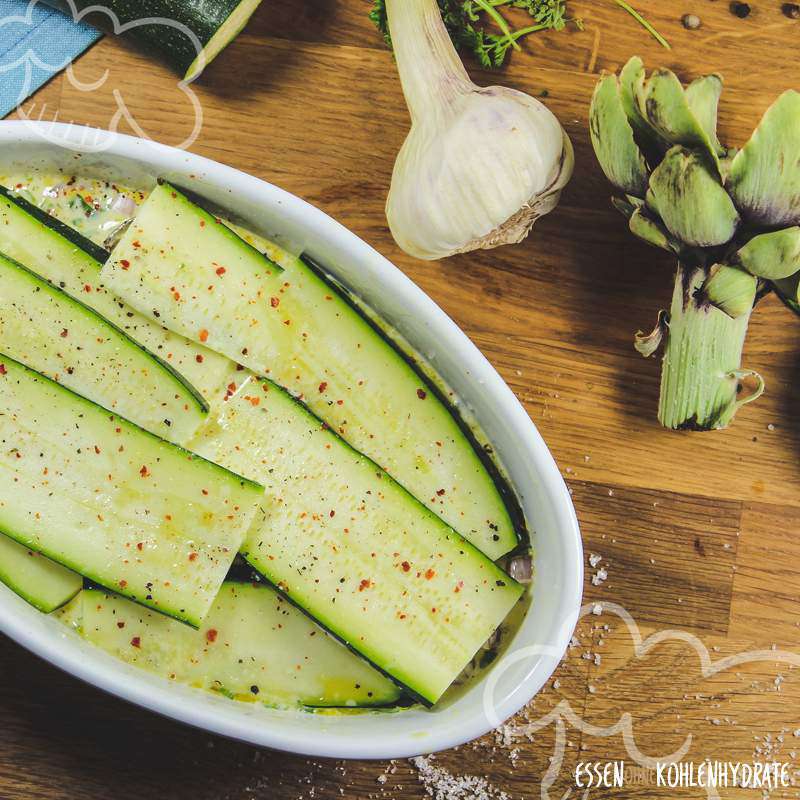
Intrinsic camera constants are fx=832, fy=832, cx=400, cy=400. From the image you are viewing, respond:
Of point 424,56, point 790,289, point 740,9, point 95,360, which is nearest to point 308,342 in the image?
point 95,360

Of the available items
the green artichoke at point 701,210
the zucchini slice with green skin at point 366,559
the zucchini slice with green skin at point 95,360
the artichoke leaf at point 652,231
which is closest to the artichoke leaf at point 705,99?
the green artichoke at point 701,210

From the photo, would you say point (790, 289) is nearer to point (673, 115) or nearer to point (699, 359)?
point (699, 359)

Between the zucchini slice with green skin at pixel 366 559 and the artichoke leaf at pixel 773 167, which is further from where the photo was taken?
the zucchini slice with green skin at pixel 366 559

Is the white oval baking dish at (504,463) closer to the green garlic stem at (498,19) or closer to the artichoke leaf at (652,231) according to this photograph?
the artichoke leaf at (652,231)

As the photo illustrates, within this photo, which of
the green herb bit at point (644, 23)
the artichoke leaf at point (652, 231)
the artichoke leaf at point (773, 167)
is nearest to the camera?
the artichoke leaf at point (773, 167)

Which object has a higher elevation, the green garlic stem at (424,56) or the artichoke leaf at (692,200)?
the green garlic stem at (424,56)

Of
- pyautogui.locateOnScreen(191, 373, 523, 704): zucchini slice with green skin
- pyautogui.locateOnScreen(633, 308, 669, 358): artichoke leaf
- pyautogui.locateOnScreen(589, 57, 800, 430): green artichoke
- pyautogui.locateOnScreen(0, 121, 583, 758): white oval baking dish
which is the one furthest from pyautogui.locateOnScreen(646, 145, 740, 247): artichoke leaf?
pyautogui.locateOnScreen(191, 373, 523, 704): zucchini slice with green skin

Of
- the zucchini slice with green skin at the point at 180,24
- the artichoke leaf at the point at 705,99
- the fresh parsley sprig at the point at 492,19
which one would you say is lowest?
the artichoke leaf at the point at 705,99

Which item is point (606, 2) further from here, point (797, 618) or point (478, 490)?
point (797, 618)
